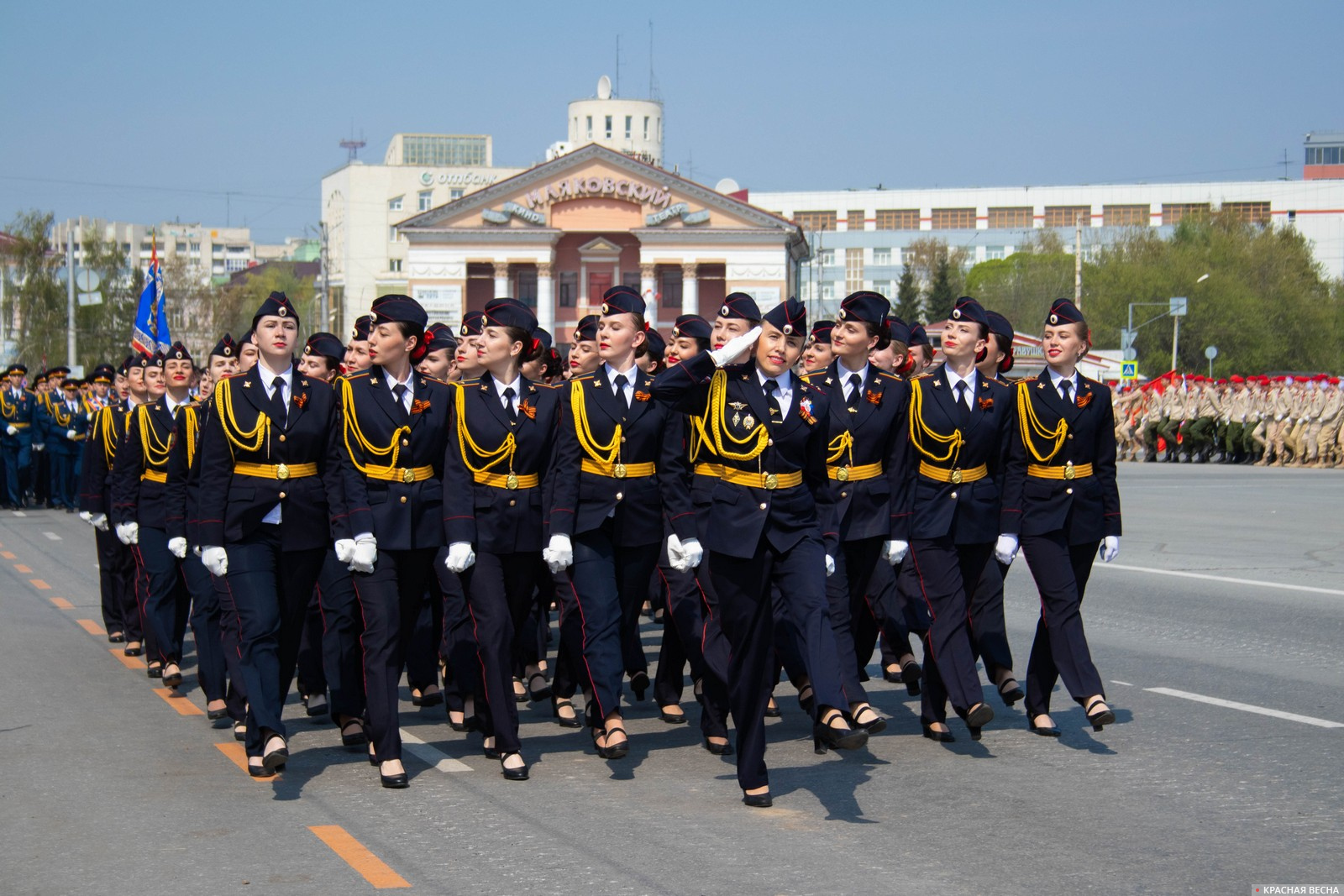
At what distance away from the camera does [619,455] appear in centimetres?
840

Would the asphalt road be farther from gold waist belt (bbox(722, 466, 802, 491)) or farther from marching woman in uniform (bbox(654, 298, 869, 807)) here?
gold waist belt (bbox(722, 466, 802, 491))

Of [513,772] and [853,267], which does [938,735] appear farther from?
[853,267]

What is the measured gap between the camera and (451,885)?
5766mm

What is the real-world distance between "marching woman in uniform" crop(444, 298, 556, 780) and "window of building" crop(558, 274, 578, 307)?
95298 mm

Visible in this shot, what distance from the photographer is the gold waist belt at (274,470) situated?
308 inches

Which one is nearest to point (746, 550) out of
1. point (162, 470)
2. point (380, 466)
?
point (380, 466)

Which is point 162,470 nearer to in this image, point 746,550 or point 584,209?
point 746,550

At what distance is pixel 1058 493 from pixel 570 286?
9551 centimetres

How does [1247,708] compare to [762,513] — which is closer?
[762,513]

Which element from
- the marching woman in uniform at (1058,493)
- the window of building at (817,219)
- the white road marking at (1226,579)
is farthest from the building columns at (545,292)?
the marching woman in uniform at (1058,493)

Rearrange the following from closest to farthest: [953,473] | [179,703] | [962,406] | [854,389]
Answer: [953,473] → [962,406] → [854,389] → [179,703]

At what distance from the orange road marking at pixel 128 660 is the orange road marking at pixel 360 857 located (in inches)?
192

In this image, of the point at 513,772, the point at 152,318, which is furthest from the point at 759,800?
the point at 152,318

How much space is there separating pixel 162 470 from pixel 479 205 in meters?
89.9
